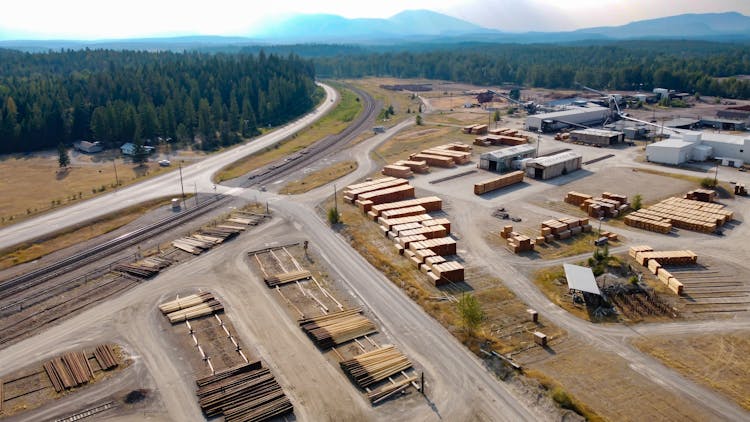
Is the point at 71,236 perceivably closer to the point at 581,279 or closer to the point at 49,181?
the point at 49,181

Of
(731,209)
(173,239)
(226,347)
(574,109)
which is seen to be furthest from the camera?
(574,109)

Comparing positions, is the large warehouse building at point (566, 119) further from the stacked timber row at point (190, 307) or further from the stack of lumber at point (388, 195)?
the stacked timber row at point (190, 307)

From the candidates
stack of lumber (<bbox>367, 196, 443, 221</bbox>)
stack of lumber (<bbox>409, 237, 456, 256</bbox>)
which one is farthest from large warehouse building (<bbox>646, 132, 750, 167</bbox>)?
stack of lumber (<bbox>409, 237, 456, 256</bbox>)

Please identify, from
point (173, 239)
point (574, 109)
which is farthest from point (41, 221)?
point (574, 109)

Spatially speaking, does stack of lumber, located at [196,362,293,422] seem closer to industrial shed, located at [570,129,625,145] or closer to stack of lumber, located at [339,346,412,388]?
stack of lumber, located at [339,346,412,388]

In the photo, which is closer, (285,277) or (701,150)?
(285,277)

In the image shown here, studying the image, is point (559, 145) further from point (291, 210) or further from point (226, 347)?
point (226, 347)

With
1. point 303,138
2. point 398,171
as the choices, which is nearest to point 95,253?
point 398,171
